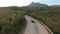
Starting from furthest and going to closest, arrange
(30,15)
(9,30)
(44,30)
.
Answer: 1. (30,15)
2. (44,30)
3. (9,30)

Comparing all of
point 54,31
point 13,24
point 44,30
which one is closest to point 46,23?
point 44,30

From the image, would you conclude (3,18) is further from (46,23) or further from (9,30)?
(46,23)

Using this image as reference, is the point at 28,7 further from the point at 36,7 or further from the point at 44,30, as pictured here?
the point at 44,30

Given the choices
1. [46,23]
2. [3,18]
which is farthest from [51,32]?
[3,18]

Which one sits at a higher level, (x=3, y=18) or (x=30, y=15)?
(x=3, y=18)

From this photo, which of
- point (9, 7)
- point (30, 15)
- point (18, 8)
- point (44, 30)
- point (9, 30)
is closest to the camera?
point (9, 30)

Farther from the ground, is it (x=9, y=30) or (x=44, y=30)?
(x=9, y=30)

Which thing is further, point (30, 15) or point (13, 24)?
point (30, 15)

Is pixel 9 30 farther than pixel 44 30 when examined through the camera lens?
No

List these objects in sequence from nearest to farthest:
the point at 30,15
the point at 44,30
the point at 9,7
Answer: the point at 44,30 → the point at 9,7 → the point at 30,15
